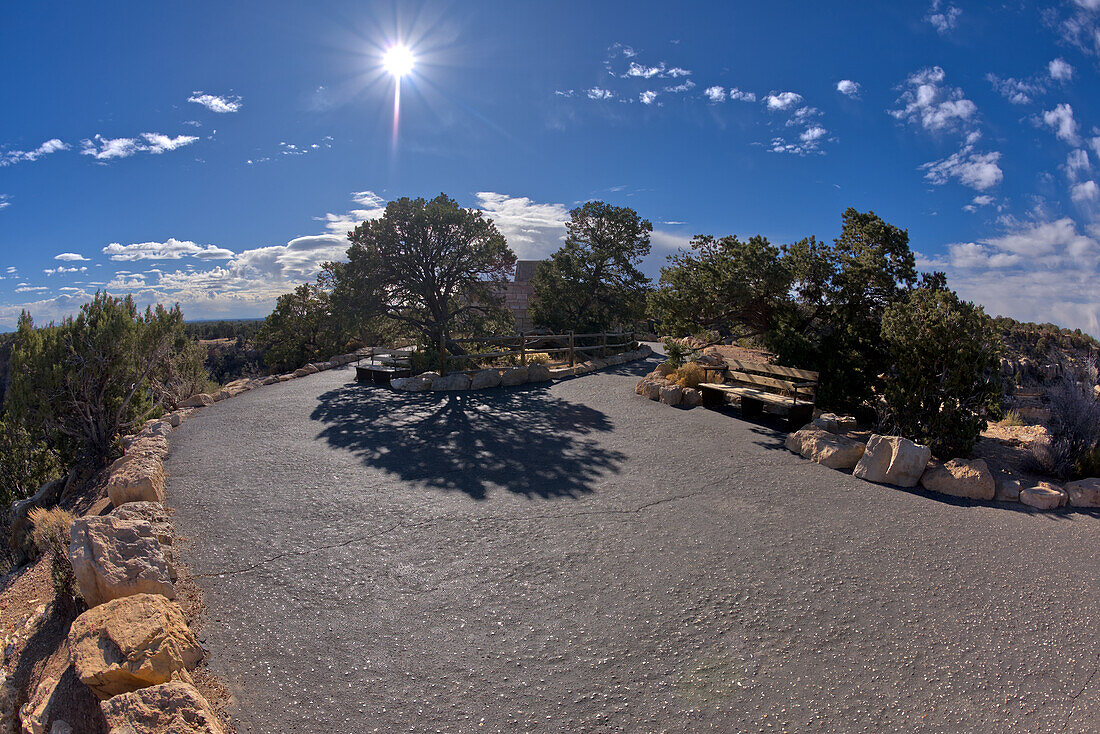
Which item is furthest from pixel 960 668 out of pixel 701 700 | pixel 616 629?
pixel 616 629

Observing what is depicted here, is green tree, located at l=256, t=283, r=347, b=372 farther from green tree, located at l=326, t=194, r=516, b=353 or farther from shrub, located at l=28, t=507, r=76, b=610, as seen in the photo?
shrub, located at l=28, t=507, r=76, b=610

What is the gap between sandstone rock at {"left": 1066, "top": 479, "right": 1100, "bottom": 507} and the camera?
5.34 m

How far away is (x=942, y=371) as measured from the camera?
6621 millimetres

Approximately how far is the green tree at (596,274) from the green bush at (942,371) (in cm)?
1354

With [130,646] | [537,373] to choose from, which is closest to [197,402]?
[537,373]

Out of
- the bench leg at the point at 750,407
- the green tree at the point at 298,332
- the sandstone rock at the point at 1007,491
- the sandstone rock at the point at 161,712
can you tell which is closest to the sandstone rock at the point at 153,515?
the sandstone rock at the point at 161,712

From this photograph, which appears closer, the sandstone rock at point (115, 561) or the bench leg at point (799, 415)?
the sandstone rock at point (115, 561)

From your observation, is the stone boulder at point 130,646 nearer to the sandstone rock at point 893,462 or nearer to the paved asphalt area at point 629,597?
the paved asphalt area at point 629,597

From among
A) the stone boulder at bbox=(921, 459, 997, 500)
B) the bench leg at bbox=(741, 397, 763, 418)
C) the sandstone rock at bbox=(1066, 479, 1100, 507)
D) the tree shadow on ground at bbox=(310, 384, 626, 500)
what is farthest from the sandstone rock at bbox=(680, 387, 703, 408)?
the sandstone rock at bbox=(1066, 479, 1100, 507)

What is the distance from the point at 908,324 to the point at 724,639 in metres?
5.91

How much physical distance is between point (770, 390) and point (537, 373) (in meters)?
5.88

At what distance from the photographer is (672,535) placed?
4.58 m

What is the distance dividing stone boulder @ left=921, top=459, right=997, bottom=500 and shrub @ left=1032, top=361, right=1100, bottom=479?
1.32 m

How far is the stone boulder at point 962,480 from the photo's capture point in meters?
5.51
